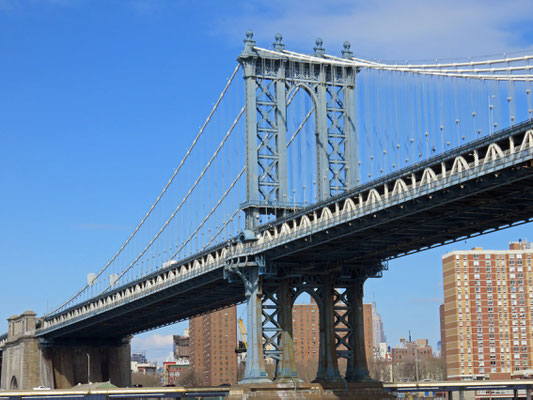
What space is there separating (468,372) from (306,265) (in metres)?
113

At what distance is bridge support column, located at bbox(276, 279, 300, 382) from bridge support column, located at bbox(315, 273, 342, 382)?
3.29 metres

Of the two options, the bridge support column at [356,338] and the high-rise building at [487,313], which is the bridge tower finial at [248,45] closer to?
the bridge support column at [356,338]

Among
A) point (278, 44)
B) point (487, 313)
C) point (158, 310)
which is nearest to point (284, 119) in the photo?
point (278, 44)

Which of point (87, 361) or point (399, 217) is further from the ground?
point (399, 217)

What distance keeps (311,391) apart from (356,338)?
23.2 feet

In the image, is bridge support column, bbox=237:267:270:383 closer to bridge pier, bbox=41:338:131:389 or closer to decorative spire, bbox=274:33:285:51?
decorative spire, bbox=274:33:285:51

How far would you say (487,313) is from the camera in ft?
652

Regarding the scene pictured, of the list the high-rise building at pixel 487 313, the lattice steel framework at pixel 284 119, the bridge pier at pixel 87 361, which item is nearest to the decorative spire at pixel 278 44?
the lattice steel framework at pixel 284 119

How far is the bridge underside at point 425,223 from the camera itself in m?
62.9

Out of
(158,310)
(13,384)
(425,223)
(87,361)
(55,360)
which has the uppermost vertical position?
(425,223)

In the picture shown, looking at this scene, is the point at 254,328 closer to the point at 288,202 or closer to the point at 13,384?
the point at 288,202

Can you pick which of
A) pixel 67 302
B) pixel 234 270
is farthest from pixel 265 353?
pixel 67 302

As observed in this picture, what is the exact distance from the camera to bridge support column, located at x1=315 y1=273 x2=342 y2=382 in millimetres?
91812

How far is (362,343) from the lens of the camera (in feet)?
307
